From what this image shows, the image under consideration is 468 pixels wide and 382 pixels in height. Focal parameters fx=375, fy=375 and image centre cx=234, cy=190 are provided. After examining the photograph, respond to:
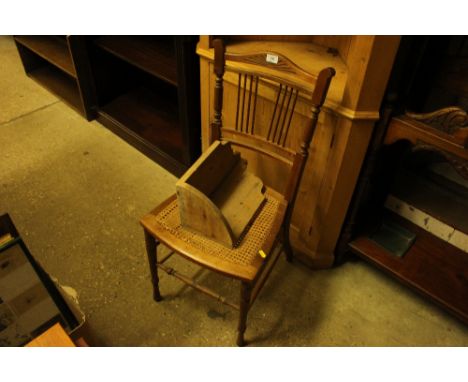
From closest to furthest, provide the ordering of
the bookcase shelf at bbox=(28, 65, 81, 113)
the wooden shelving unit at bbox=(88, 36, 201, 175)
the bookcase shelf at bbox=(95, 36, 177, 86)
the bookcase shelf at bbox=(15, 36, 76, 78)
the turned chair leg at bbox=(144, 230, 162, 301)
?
the turned chair leg at bbox=(144, 230, 162, 301), the wooden shelving unit at bbox=(88, 36, 201, 175), the bookcase shelf at bbox=(95, 36, 177, 86), the bookcase shelf at bbox=(15, 36, 76, 78), the bookcase shelf at bbox=(28, 65, 81, 113)

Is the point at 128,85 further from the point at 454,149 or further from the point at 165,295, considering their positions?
the point at 454,149

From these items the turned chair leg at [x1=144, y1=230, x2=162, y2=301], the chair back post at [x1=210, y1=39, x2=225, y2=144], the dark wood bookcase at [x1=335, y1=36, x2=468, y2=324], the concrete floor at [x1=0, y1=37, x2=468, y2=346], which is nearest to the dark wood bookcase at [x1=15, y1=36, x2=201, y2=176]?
the concrete floor at [x1=0, y1=37, x2=468, y2=346]

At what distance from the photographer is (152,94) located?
8.59ft

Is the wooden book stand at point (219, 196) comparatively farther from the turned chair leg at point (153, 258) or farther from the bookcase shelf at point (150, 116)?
the bookcase shelf at point (150, 116)

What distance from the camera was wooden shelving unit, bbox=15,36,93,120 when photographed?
7.51ft

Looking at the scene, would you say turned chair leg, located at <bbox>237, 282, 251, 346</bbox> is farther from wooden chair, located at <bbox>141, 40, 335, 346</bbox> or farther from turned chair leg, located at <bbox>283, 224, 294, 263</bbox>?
turned chair leg, located at <bbox>283, 224, 294, 263</bbox>

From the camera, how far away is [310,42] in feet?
4.92

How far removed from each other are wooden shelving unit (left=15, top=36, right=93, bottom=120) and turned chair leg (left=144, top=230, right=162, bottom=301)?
140 centimetres

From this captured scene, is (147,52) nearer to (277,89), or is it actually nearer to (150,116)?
(150,116)

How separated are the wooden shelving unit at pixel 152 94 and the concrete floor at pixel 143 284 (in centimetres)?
15

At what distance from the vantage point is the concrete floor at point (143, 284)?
1484mm

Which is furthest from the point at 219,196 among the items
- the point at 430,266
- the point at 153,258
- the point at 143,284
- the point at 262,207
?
the point at 430,266

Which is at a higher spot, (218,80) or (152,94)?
(218,80)

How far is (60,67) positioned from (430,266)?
246 cm
